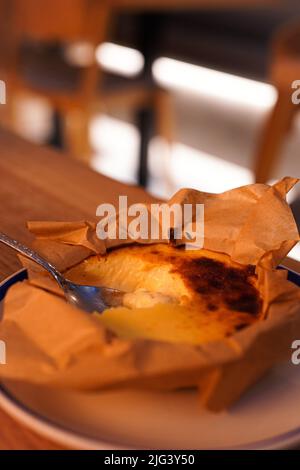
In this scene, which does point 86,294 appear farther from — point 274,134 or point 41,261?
point 274,134

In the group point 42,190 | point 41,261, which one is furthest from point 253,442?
point 42,190

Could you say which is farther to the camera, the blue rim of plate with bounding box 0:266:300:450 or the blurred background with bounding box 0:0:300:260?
the blurred background with bounding box 0:0:300:260

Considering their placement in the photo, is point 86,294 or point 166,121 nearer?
point 86,294

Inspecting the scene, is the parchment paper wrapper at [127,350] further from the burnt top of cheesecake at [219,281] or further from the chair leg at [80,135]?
the chair leg at [80,135]

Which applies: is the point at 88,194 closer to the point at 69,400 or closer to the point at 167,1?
the point at 69,400

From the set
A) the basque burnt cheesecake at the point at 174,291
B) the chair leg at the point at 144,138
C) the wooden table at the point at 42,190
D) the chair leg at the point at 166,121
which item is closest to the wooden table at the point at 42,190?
the wooden table at the point at 42,190

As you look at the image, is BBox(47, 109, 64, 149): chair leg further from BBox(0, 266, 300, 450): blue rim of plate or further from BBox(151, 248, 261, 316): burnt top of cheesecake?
BBox(0, 266, 300, 450): blue rim of plate

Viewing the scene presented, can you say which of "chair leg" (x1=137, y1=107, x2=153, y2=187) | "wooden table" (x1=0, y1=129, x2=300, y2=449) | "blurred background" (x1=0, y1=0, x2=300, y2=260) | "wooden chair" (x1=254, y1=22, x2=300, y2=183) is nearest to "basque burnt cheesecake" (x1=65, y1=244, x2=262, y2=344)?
"wooden table" (x1=0, y1=129, x2=300, y2=449)
